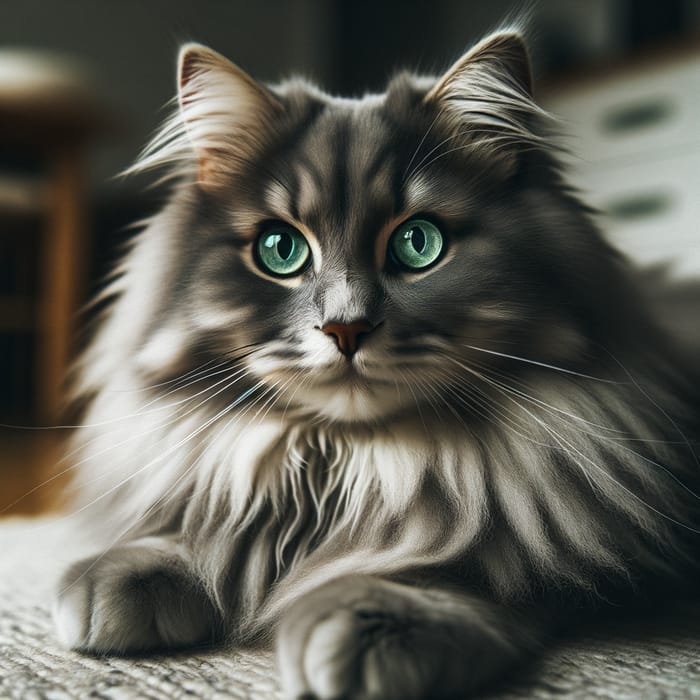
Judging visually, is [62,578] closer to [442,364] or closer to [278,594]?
[278,594]

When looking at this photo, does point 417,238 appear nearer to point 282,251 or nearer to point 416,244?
point 416,244

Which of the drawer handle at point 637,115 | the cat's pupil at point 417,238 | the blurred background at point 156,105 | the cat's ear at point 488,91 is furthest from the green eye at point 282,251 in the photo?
the drawer handle at point 637,115

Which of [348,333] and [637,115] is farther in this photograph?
[637,115]

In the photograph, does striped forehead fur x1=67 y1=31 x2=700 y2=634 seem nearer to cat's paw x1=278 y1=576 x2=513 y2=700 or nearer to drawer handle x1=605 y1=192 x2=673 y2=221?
cat's paw x1=278 y1=576 x2=513 y2=700

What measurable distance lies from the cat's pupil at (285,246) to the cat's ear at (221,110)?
124mm

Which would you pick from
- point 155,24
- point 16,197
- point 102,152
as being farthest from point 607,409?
point 155,24

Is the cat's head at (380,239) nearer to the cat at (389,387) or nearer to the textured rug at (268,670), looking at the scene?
the cat at (389,387)

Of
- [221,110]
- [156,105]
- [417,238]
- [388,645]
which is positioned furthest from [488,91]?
[156,105]

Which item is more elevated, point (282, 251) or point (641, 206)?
point (641, 206)

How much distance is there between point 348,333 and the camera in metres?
0.79

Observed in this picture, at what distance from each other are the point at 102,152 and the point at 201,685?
12.6 feet

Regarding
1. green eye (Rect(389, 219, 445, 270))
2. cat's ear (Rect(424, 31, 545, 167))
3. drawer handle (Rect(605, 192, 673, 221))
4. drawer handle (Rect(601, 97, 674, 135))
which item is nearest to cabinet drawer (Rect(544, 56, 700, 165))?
drawer handle (Rect(601, 97, 674, 135))

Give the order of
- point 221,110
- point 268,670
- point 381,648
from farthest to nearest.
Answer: point 221,110 → point 268,670 → point 381,648

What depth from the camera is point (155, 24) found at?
4.41m
